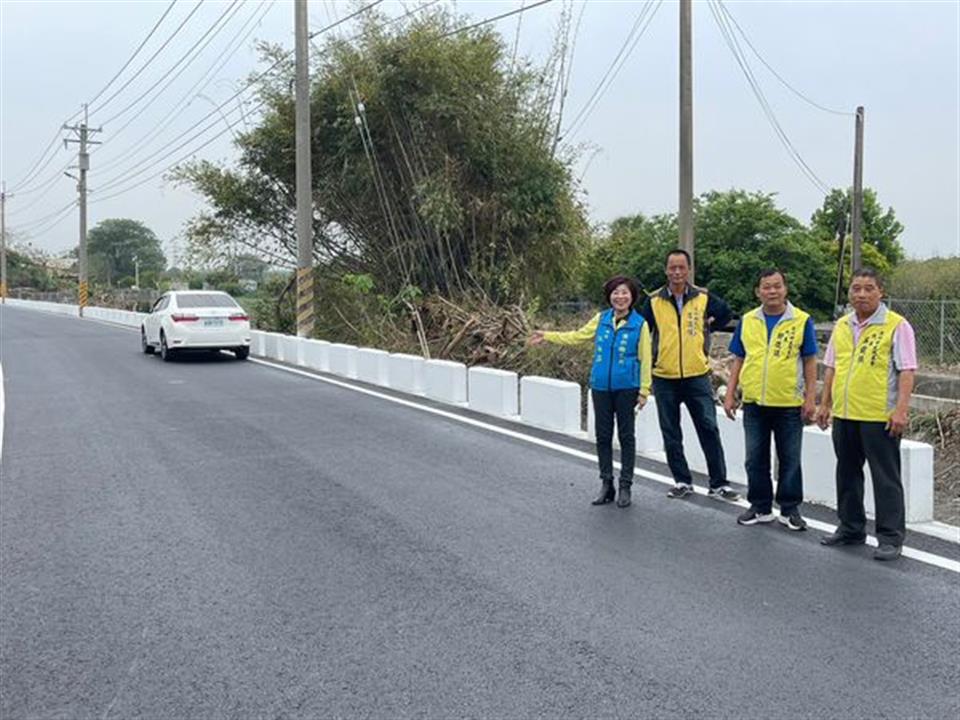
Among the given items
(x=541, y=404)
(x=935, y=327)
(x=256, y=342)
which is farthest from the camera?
(x=935, y=327)

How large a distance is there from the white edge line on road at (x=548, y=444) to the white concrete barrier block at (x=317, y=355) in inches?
20.0

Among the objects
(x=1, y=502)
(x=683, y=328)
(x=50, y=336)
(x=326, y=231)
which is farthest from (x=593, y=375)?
(x=50, y=336)

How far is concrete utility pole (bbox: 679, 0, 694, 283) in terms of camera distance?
1709cm

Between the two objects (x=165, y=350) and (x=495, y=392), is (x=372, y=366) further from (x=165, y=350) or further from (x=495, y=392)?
(x=165, y=350)

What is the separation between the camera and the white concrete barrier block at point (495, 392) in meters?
11.8

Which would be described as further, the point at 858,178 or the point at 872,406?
the point at 858,178

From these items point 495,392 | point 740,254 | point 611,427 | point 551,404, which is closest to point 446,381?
point 495,392

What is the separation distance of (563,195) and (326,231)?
654 cm

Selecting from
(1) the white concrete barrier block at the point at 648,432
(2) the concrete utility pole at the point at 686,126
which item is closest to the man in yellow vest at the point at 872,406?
(1) the white concrete barrier block at the point at 648,432

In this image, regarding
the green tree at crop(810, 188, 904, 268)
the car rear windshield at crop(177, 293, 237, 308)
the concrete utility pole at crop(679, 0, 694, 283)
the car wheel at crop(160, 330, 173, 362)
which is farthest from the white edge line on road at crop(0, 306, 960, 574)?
the green tree at crop(810, 188, 904, 268)

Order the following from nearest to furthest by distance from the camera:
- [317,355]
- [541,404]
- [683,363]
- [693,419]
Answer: [683,363], [693,419], [541,404], [317,355]

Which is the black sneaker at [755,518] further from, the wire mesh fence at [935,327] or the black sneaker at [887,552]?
the wire mesh fence at [935,327]

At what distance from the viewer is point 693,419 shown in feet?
24.1

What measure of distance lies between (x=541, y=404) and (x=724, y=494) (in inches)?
151
